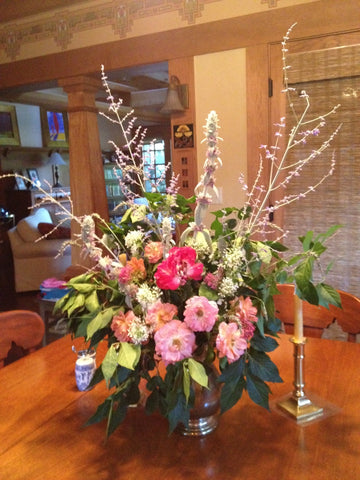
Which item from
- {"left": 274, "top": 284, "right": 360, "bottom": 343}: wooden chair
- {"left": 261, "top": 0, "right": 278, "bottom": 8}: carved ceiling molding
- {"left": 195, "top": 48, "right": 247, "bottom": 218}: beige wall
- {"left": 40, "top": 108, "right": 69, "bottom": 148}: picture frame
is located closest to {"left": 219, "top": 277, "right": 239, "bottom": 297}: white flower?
{"left": 274, "top": 284, "right": 360, "bottom": 343}: wooden chair

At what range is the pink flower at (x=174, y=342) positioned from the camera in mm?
860

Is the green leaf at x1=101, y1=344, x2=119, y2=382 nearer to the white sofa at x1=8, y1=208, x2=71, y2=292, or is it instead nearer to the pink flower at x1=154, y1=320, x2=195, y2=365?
the pink flower at x1=154, y1=320, x2=195, y2=365

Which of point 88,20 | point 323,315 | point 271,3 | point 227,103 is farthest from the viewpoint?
A: point 88,20

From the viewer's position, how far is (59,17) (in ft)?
11.9

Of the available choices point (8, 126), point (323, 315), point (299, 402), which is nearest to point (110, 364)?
point (299, 402)

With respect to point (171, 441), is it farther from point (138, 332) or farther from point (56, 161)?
point (56, 161)

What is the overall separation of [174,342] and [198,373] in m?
0.07

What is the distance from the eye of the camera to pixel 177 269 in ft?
2.93

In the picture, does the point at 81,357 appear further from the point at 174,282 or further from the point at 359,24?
the point at 359,24

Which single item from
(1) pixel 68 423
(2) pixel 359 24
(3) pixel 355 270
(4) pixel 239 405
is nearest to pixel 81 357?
(1) pixel 68 423

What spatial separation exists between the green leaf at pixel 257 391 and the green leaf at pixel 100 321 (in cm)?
31

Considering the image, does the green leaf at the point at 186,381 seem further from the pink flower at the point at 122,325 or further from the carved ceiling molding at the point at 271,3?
the carved ceiling molding at the point at 271,3

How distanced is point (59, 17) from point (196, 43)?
4.24ft

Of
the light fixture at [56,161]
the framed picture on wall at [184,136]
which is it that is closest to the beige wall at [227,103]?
the framed picture on wall at [184,136]
